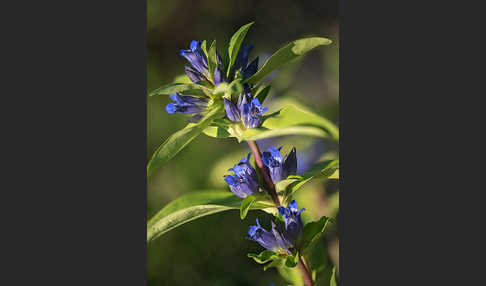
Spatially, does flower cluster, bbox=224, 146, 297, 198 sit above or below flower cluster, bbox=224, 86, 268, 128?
below

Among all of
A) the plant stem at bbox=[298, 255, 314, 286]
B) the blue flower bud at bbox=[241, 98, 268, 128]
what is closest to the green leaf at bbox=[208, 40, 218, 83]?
the blue flower bud at bbox=[241, 98, 268, 128]

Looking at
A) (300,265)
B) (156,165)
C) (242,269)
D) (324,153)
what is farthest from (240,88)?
(242,269)

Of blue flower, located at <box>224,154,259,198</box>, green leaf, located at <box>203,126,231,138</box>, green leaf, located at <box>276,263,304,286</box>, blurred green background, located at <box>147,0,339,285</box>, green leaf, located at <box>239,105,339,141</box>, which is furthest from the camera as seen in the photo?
blurred green background, located at <box>147,0,339,285</box>

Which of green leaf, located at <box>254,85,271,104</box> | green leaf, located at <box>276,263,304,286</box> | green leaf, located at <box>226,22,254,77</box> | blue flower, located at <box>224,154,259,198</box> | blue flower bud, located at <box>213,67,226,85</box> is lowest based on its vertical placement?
green leaf, located at <box>276,263,304,286</box>

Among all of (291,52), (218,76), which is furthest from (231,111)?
(291,52)

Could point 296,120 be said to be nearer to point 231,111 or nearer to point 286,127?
point 286,127

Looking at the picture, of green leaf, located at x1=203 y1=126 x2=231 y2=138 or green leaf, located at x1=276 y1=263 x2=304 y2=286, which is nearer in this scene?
green leaf, located at x1=203 y1=126 x2=231 y2=138

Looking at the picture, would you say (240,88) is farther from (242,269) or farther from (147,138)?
(242,269)

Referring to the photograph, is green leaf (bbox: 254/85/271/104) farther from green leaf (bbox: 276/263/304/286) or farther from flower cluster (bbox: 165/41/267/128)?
green leaf (bbox: 276/263/304/286)
